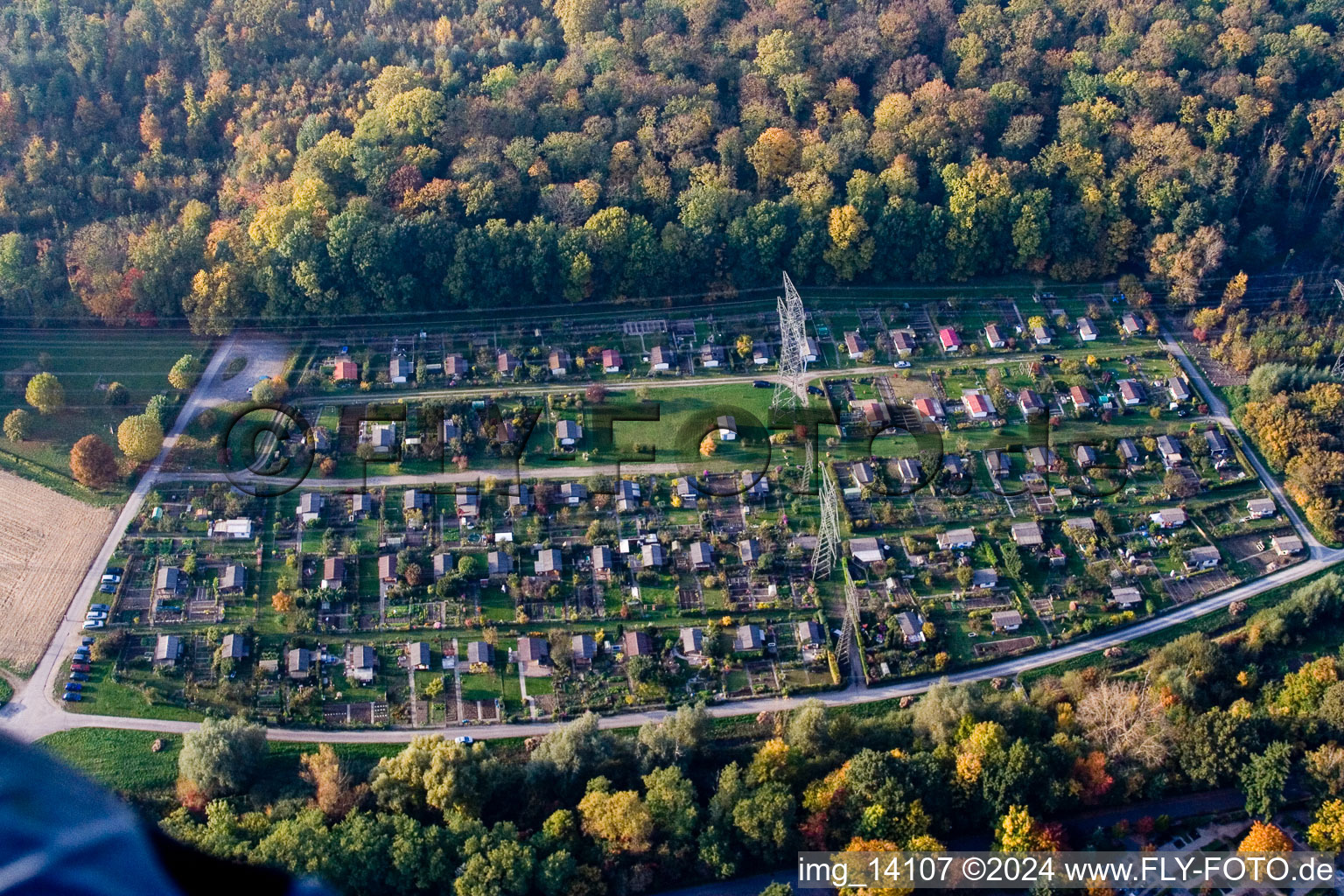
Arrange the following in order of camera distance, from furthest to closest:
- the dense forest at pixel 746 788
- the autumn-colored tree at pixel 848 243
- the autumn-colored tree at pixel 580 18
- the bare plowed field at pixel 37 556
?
the autumn-colored tree at pixel 580 18 → the autumn-colored tree at pixel 848 243 → the bare plowed field at pixel 37 556 → the dense forest at pixel 746 788

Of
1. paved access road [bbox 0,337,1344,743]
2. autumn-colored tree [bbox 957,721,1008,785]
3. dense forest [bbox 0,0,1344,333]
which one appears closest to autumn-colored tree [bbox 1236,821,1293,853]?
autumn-colored tree [bbox 957,721,1008,785]

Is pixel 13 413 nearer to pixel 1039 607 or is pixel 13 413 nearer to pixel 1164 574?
pixel 1039 607

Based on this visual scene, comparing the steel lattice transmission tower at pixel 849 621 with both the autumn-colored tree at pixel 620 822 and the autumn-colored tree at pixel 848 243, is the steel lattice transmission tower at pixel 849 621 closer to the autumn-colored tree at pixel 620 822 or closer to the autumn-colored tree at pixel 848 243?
the autumn-colored tree at pixel 620 822

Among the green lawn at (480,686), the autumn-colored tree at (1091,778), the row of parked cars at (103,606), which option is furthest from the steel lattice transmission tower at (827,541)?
the row of parked cars at (103,606)

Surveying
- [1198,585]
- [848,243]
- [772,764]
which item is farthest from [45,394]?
[1198,585]

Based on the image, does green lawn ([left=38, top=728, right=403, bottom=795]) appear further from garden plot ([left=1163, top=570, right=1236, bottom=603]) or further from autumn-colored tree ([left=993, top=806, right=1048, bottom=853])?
garden plot ([left=1163, top=570, right=1236, bottom=603])

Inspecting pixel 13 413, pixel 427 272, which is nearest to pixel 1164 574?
pixel 427 272

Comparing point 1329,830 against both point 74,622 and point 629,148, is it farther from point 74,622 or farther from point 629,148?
point 74,622
